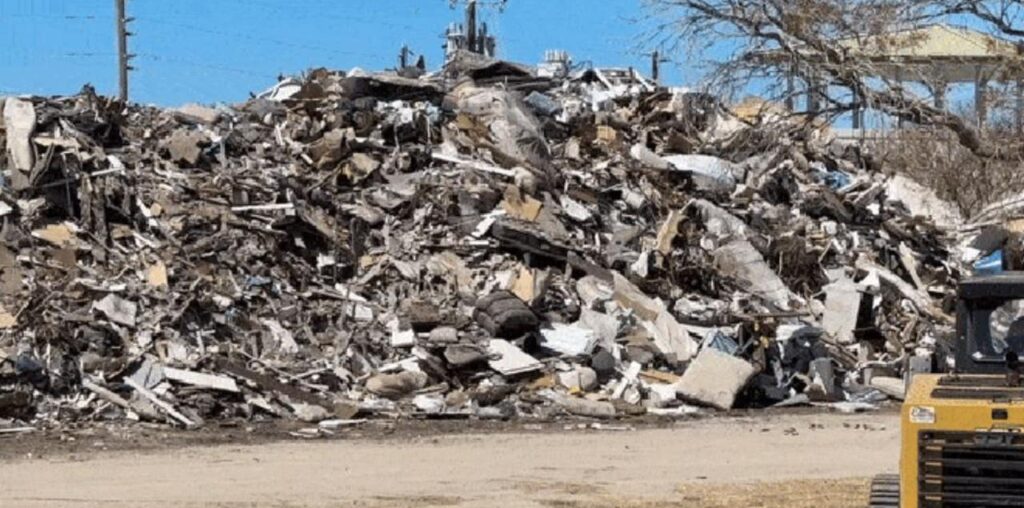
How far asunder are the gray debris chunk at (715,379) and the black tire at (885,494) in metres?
9.35

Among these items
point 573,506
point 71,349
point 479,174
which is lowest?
point 573,506

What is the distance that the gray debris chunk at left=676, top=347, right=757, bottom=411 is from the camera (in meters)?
17.9

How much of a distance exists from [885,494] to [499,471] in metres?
5.93

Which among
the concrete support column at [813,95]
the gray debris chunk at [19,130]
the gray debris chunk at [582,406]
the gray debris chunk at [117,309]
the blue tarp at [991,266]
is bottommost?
the gray debris chunk at [582,406]

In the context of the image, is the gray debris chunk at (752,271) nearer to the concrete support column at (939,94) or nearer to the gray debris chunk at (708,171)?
the gray debris chunk at (708,171)

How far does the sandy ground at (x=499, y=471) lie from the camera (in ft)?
38.5

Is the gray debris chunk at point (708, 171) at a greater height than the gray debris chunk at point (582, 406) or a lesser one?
greater

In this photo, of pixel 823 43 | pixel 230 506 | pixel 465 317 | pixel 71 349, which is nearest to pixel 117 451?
pixel 71 349

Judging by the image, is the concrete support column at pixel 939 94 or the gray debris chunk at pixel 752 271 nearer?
the concrete support column at pixel 939 94

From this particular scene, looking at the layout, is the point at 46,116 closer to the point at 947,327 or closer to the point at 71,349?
the point at 71,349

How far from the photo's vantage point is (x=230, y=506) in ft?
37.2

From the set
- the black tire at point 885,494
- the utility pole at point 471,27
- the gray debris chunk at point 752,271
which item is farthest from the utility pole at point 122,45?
the black tire at point 885,494

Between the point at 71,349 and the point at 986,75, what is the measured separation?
10.8 m

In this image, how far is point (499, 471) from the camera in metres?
13.5
